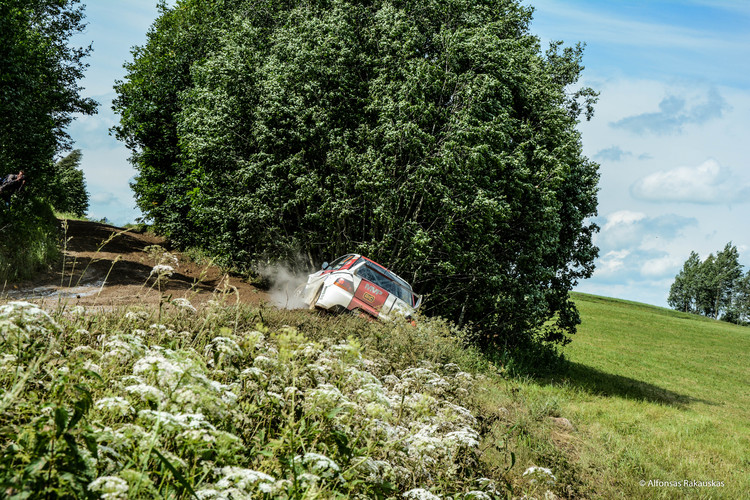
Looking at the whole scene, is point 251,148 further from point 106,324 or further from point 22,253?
point 106,324

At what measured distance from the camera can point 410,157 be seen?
54.2ft

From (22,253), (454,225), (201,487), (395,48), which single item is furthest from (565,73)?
(201,487)

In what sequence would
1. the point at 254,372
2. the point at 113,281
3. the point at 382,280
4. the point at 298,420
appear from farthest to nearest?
the point at 113,281
the point at 382,280
the point at 298,420
the point at 254,372

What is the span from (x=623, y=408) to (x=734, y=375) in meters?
20.6

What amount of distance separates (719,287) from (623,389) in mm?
113451

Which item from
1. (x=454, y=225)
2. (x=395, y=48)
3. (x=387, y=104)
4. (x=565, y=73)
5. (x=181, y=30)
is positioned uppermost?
(x=565, y=73)

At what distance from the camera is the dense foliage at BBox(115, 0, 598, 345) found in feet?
53.5

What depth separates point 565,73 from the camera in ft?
89.7

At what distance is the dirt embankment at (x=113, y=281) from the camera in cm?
907

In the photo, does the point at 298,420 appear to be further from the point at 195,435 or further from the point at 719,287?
the point at 719,287

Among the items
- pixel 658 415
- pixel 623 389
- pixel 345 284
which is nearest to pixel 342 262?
pixel 345 284

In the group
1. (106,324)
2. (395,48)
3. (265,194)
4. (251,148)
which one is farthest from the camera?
(251,148)

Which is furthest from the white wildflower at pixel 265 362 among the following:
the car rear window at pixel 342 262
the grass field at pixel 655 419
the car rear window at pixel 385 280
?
the car rear window at pixel 342 262

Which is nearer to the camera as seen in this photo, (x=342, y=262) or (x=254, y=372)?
(x=254, y=372)
